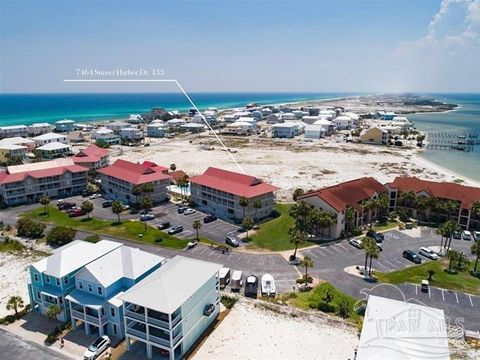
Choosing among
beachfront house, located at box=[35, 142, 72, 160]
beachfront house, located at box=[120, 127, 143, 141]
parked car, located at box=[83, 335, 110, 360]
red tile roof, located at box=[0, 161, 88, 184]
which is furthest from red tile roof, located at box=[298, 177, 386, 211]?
beachfront house, located at box=[120, 127, 143, 141]

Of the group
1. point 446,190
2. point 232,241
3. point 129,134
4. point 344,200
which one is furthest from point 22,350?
point 129,134

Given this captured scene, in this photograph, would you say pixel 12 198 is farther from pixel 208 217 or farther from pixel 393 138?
pixel 393 138

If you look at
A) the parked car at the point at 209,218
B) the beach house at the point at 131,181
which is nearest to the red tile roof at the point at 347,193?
the parked car at the point at 209,218

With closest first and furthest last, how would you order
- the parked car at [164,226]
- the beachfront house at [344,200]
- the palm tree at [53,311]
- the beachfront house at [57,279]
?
the palm tree at [53,311] → the beachfront house at [57,279] → the beachfront house at [344,200] → the parked car at [164,226]

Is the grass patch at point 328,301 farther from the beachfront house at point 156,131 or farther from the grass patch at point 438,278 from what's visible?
the beachfront house at point 156,131

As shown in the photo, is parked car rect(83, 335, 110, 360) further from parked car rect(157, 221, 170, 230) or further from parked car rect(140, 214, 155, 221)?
parked car rect(140, 214, 155, 221)

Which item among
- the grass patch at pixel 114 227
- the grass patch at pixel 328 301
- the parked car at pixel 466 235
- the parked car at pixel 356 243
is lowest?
the parked car at pixel 466 235

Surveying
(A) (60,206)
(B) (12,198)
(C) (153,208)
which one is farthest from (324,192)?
(B) (12,198)
